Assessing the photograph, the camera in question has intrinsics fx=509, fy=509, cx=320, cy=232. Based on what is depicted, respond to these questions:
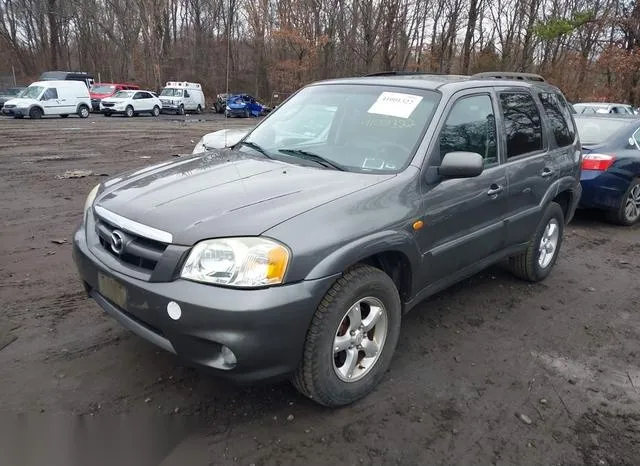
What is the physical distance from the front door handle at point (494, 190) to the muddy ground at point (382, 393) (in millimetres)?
1047

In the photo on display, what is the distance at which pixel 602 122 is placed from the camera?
762 cm

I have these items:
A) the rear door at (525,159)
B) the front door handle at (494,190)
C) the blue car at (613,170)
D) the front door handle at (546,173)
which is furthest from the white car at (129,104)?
the front door handle at (494,190)

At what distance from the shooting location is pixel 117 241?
108 inches

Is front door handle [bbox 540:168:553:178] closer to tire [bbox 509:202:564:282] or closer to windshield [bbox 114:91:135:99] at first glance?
tire [bbox 509:202:564:282]

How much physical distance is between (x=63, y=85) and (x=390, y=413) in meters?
27.3

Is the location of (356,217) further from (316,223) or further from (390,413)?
(390,413)

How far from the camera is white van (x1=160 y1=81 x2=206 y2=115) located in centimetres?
3410

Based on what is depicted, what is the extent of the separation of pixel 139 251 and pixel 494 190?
2542 mm

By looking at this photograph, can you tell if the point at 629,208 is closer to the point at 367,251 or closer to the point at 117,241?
the point at 367,251

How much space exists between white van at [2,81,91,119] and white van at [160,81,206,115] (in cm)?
782

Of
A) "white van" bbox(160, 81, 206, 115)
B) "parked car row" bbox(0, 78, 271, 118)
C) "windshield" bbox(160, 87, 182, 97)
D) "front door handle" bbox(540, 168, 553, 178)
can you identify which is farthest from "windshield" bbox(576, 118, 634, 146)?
"windshield" bbox(160, 87, 182, 97)

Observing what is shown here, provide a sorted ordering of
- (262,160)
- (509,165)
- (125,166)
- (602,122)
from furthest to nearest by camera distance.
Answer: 1. (125,166)
2. (602,122)
3. (509,165)
4. (262,160)

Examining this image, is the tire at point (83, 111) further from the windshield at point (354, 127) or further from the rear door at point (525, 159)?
the rear door at point (525, 159)

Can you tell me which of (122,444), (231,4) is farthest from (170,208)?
(231,4)
